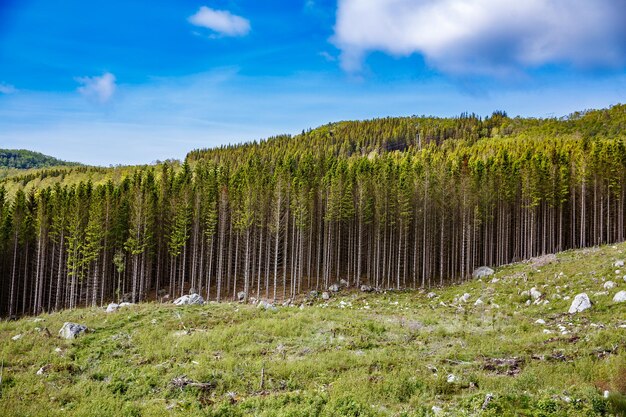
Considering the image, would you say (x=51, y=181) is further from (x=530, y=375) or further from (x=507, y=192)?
(x=530, y=375)

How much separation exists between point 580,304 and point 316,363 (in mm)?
17307

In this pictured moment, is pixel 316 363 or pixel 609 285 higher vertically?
pixel 609 285

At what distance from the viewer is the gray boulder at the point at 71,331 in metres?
19.6

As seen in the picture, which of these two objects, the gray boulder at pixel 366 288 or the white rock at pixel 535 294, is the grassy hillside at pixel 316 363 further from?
→ the gray boulder at pixel 366 288

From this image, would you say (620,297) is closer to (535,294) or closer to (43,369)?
(535,294)

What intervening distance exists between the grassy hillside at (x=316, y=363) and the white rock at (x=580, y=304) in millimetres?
615

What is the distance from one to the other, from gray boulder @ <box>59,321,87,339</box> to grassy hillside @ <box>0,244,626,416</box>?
2.12 feet

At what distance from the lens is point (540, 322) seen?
2138cm

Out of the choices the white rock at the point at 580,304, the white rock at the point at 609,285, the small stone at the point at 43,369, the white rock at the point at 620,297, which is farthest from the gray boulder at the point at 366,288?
the small stone at the point at 43,369

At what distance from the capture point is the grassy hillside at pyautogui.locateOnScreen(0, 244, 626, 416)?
11.4 metres

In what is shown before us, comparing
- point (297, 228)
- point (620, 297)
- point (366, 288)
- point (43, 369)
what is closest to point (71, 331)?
point (43, 369)

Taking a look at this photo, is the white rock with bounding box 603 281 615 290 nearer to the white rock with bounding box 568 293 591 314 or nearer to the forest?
the white rock with bounding box 568 293 591 314

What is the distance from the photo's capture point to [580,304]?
2266cm

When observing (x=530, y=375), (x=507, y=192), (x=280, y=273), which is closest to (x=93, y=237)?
(x=280, y=273)
